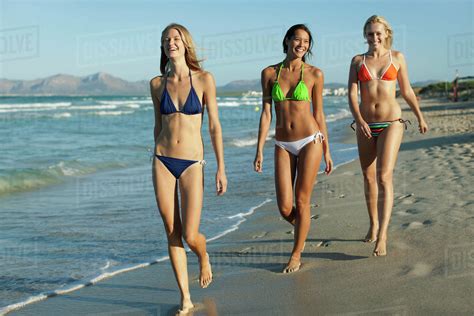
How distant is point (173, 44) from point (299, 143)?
145cm

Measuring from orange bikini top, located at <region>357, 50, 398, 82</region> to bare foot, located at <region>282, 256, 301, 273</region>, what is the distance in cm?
175

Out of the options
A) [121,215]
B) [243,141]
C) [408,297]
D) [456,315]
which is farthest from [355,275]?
[243,141]

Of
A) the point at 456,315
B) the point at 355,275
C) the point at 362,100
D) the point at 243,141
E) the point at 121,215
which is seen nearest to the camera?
the point at 456,315

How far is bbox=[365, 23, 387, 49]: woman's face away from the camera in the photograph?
5504 mm

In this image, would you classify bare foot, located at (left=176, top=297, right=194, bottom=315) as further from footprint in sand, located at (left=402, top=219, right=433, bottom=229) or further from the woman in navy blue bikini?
footprint in sand, located at (left=402, top=219, right=433, bottom=229)

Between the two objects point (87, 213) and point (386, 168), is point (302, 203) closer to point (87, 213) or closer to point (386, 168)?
point (386, 168)

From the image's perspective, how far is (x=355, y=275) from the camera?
16.0 ft

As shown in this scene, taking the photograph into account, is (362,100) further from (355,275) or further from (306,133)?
(355,275)

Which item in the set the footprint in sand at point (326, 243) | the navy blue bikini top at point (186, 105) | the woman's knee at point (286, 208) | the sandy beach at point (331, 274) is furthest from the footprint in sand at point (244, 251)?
the navy blue bikini top at point (186, 105)

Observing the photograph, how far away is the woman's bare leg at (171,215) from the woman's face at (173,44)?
0.75m

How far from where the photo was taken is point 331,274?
5008 mm

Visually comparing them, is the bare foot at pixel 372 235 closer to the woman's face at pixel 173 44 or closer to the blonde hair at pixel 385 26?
the blonde hair at pixel 385 26

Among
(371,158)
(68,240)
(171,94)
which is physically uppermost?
(171,94)

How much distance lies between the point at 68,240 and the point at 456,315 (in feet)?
15.8
